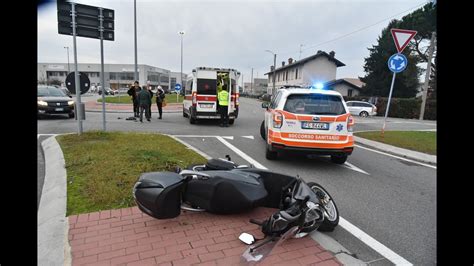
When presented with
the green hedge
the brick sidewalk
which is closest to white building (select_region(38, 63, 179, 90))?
the green hedge

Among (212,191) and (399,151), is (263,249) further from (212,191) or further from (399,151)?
(399,151)

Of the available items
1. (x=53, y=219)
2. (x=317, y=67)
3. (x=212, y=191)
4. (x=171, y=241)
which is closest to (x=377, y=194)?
(x=212, y=191)

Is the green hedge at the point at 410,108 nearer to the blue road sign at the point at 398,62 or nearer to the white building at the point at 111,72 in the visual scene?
the blue road sign at the point at 398,62

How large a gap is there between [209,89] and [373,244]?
1083cm

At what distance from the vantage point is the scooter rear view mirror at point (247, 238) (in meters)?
2.87

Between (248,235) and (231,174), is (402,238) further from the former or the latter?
(231,174)

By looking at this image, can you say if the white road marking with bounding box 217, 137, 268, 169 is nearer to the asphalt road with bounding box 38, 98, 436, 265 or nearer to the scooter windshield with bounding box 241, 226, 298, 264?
the asphalt road with bounding box 38, 98, 436, 265

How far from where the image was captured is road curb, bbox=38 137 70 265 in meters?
2.64

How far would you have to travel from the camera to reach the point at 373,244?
3168 millimetres

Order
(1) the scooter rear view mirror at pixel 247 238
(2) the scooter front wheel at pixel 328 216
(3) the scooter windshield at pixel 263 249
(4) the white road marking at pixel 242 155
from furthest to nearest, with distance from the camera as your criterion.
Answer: (4) the white road marking at pixel 242 155, (2) the scooter front wheel at pixel 328 216, (1) the scooter rear view mirror at pixel 247 238, (3) the scooter windshield at pixel 263 249

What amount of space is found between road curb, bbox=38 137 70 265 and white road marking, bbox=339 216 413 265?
303cm

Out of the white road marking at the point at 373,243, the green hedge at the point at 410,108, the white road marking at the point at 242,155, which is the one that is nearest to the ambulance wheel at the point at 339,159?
the white road marking at the point at 242,155
